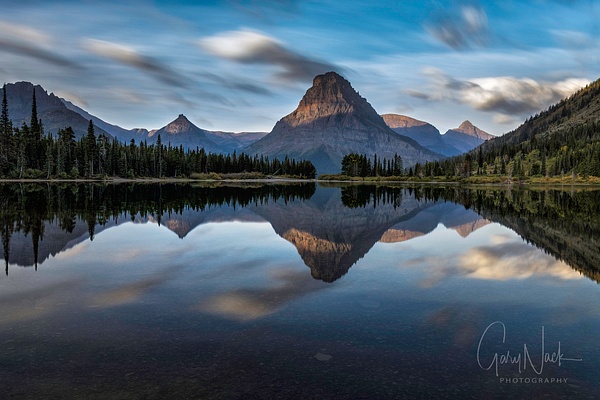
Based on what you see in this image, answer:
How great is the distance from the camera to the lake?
32.3 feet

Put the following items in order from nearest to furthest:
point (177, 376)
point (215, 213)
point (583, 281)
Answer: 1. point (177, 376)
2. point (583, 281)
3. point (215, 213)

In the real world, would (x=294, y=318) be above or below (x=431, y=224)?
below

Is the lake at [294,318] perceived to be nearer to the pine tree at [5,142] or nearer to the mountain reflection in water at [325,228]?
the mountain reflection in water at [325,228]

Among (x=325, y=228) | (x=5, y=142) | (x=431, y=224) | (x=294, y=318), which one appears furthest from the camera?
(x=5, y=142)

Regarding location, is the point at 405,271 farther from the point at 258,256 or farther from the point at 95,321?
the point at 95,321

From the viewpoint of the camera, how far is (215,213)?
163 feet

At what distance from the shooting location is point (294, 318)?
46.5 feet

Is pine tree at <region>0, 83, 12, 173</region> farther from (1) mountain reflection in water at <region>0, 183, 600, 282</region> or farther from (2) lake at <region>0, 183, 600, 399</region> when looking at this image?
(2) lake at <region>0, 183, 600, 399</region>

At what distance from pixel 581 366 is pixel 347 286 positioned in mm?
9581

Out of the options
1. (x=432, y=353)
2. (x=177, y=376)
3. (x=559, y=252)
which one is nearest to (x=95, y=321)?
(x=177, y=376)

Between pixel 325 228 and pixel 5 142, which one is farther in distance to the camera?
pixel 5 142

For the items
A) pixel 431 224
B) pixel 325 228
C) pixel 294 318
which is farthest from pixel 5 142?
pixel 294 318

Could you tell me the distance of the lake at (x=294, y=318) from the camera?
32.3ft

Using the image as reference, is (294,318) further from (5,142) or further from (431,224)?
(5,142)
